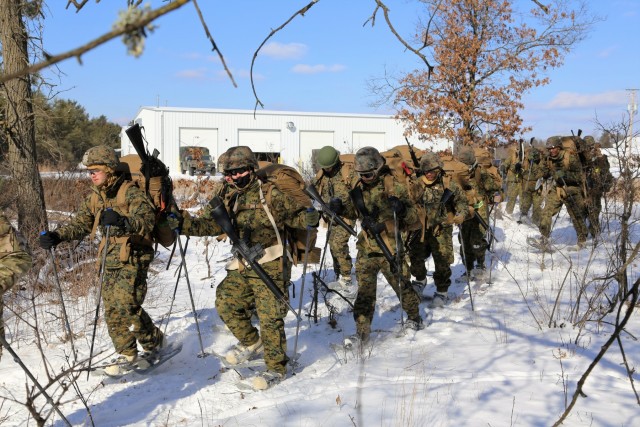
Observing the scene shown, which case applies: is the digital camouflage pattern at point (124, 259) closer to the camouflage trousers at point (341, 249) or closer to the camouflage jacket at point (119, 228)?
the camouflage jacket at point (119, 228)

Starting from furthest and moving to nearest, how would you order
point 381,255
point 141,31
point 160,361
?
1. point 381,255
2. point 160,361
3. point 141,31

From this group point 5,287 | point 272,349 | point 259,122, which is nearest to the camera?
point 5,287

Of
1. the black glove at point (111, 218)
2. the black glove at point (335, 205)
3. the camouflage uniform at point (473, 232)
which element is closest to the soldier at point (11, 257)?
the black glove at point (111, 218)

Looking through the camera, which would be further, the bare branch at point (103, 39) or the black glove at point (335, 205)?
the black glove at point (335, 205)

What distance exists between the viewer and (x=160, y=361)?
534 cm

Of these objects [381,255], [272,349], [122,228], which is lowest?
[272,349]

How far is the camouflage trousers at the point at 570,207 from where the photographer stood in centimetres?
1025

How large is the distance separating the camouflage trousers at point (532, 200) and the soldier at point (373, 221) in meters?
7.63

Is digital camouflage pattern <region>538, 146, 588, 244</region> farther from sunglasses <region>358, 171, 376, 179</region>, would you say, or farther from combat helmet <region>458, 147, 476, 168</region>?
sunglasses <region>358, 171, 376, 179</region>

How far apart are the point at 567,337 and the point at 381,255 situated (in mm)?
1927

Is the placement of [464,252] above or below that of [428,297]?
above

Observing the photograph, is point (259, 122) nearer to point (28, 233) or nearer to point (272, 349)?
point (28, 233)

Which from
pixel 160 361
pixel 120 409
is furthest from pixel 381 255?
pixel 120 409

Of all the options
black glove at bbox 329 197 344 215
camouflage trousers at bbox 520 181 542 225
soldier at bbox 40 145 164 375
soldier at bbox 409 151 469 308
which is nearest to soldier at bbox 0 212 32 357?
soldier at bbox 40 145 164 375
